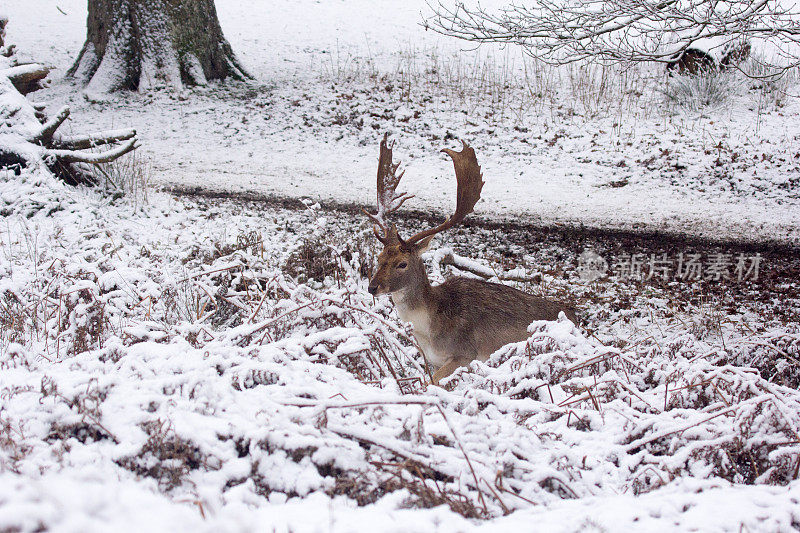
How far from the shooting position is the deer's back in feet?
16.7

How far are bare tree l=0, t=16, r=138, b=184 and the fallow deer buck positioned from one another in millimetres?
5641

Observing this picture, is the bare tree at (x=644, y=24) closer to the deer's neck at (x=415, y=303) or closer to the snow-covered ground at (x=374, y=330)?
the snow-covered ground at (x=374, y=330)

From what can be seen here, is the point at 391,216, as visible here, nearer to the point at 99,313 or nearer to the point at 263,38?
the point at 99,313

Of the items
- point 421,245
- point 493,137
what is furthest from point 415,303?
point 493,137

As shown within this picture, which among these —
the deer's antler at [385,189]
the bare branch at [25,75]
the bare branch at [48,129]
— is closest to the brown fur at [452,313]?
the deer's antler at [385,189]

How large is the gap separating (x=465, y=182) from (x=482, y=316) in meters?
1.19

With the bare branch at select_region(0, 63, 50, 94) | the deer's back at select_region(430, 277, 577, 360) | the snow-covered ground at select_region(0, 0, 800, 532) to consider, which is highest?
the bare branch at select_region(0, 63, 50, 94)

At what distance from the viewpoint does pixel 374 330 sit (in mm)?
3080

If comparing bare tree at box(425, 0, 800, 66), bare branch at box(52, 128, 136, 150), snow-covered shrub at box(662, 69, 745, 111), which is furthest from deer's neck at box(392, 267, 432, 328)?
snow-covered shrub at box(662, 69, 745, 111)

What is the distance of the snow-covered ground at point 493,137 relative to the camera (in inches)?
398

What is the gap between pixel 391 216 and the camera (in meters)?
9.13

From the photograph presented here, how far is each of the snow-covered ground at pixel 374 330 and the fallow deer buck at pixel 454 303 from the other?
Answer: 0.28 m

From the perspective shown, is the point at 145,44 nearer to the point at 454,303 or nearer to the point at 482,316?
the point at 454,303

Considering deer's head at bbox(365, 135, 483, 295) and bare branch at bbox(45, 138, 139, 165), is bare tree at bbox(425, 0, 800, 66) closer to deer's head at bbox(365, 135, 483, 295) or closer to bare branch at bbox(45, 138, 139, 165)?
deer's head at bbox(365, 135, 483, 295)
